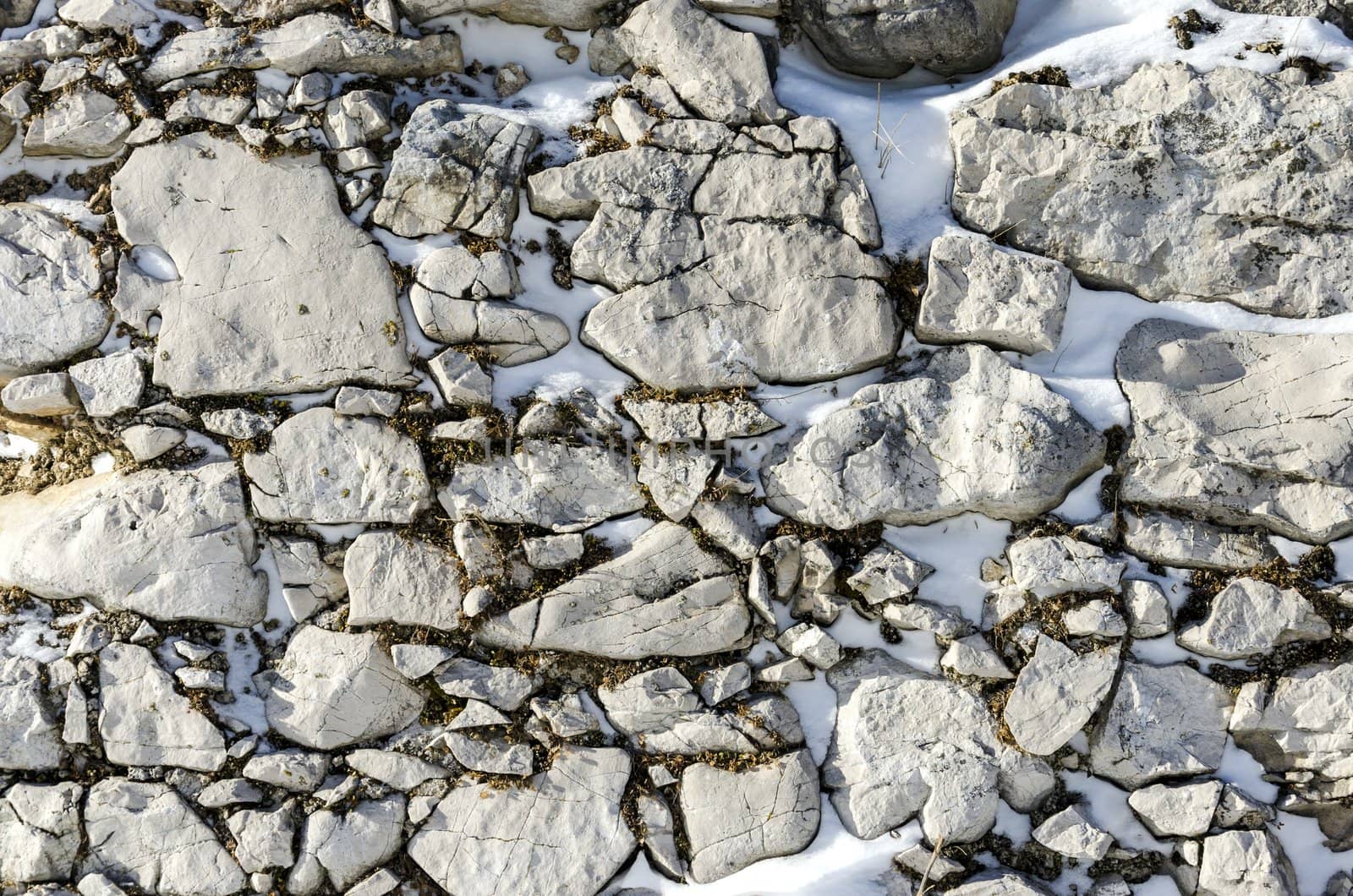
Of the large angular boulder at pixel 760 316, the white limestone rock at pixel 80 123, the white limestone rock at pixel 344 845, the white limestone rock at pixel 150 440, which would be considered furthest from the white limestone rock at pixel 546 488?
the white limestone rock at pixel 80 123

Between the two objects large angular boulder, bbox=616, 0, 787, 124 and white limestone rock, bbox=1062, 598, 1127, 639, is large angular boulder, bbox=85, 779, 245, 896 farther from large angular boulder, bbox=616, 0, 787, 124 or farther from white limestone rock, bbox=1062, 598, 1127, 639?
large angular boulder, bbox=616, 0, 787, 124

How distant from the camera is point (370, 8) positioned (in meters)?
7.14

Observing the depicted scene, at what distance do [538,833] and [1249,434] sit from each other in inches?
230

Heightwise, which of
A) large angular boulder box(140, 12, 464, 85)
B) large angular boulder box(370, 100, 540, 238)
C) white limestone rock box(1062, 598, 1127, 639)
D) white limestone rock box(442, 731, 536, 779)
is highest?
large angular boulder box(140, 12, 464, 85)

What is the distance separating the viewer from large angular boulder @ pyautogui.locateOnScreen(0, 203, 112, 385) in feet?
23.1

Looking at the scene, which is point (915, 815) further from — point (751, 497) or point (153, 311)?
point (153, 311)

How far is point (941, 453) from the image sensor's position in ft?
22.2

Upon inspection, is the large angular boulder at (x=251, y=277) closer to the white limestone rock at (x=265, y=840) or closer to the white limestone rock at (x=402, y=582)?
the white limestone rock at (x=402, y=582)

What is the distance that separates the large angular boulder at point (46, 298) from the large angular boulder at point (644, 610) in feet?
12.4

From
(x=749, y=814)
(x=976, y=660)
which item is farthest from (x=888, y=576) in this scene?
(x=749, y=814)

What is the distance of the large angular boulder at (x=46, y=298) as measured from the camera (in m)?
7.05

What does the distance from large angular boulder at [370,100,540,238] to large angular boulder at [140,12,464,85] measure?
22.9 inches

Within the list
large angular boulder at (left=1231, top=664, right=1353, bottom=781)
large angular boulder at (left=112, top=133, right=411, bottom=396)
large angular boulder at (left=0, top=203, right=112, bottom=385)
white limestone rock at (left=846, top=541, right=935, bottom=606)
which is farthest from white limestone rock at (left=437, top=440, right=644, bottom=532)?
large angular boulder at (left=1231, top=664, right=1353, bottom=781)

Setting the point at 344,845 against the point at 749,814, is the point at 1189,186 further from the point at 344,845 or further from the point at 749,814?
the point at 344,845
